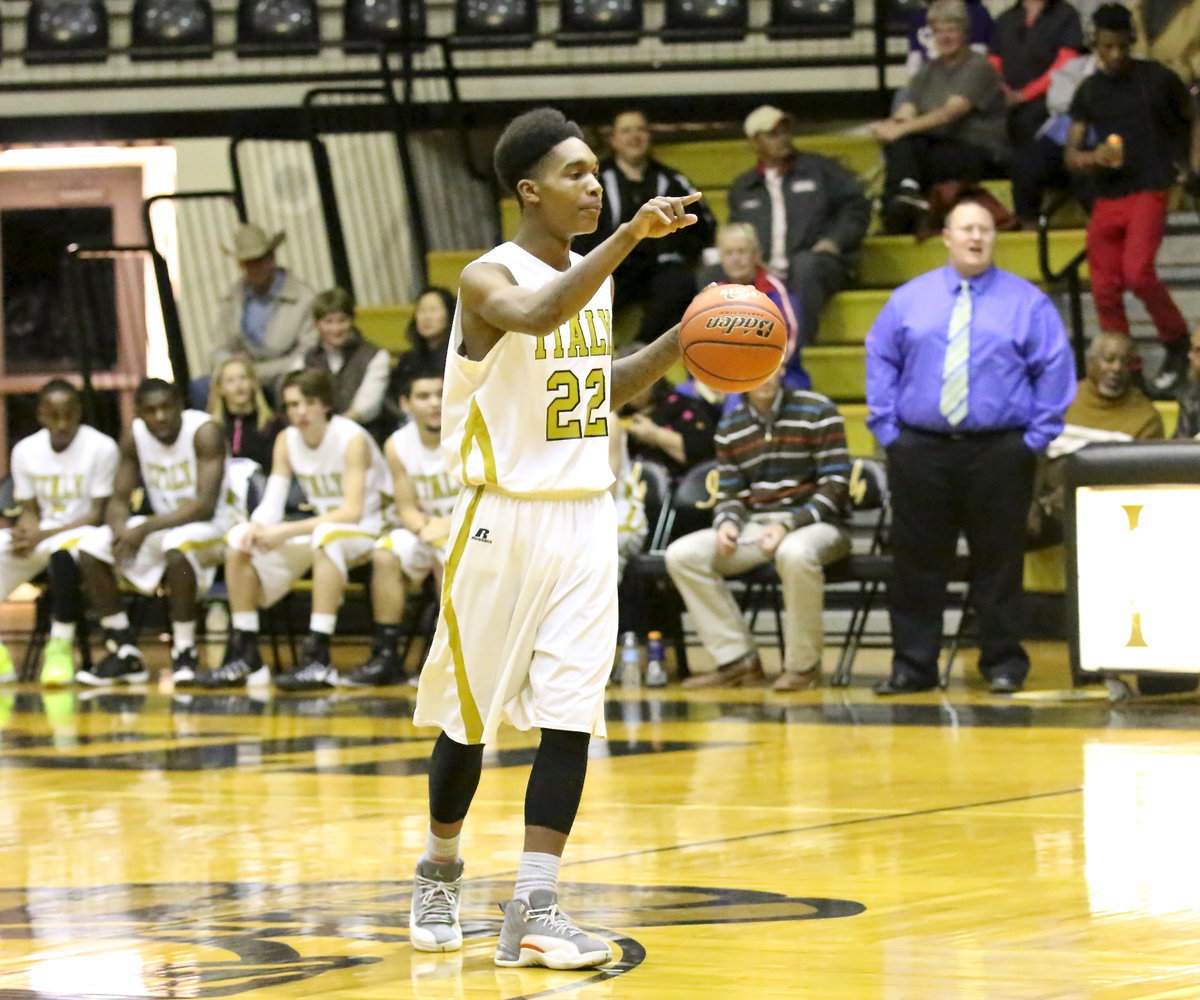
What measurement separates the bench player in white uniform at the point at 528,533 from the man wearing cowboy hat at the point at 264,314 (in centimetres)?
815

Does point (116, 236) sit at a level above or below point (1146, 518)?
above

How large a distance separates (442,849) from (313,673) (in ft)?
19.0

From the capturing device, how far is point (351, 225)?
14.6m

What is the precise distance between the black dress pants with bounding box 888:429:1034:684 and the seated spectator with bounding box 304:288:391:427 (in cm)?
351

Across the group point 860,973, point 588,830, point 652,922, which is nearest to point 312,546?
point 588,830

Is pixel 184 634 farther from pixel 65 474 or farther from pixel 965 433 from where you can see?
pixel 965 433

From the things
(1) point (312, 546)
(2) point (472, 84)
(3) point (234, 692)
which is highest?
(2) point (472, 84)

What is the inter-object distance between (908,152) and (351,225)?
14.5 feet

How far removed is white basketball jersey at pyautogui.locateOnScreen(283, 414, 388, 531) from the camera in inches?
408

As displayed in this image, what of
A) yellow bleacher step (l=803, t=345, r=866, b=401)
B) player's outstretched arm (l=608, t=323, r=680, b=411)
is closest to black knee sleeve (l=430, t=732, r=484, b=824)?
player's outstretched arm (l=608, t=323, r=680, b=411)

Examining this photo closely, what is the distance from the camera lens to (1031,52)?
12469 mm

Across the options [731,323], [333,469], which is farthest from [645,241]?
[731,323]

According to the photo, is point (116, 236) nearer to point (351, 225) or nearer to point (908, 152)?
point (351, 225)

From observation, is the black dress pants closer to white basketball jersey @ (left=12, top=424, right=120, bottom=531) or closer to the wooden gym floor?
the wooden gym floor
